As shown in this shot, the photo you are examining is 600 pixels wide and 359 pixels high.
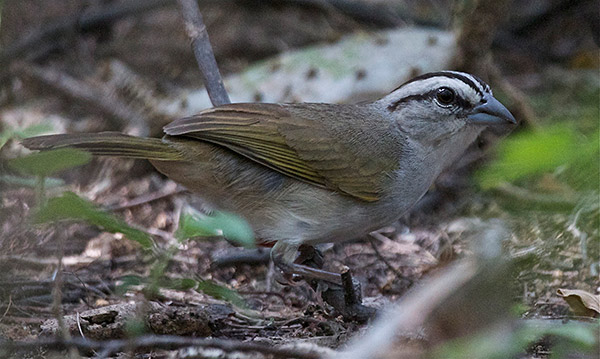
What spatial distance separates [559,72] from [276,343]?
216 inches

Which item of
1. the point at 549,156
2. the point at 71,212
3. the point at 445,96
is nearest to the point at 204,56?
the point at 445,96

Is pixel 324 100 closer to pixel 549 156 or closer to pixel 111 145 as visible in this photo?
pixel 111 145

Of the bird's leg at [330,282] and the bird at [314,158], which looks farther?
the bird at [314,158]

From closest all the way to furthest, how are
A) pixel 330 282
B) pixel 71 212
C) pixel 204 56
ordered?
pixel 71 212, pixel 330 282, pixel 204 56

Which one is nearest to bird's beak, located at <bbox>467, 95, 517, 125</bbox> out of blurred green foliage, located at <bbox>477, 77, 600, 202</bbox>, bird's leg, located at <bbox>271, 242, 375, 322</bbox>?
bird's leg, located at <bbox>271, 242, 375, 322</bbox>

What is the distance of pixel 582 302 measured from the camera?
3750 mm

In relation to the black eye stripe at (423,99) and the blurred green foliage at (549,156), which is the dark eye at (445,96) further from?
the blurred green foliage at (549,156)

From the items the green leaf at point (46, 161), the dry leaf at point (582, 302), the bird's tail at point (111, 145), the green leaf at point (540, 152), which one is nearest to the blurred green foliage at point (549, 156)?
the green leaf at point (540, 152)

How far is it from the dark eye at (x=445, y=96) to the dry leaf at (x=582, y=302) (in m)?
1.29

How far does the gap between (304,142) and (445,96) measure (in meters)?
0.88

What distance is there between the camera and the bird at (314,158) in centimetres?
431

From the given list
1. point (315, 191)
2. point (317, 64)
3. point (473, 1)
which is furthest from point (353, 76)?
point (315, 191)

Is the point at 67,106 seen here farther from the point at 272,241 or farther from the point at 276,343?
the point at 276,343

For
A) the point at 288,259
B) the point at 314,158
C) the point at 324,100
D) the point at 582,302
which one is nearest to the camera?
the point at 582,302
